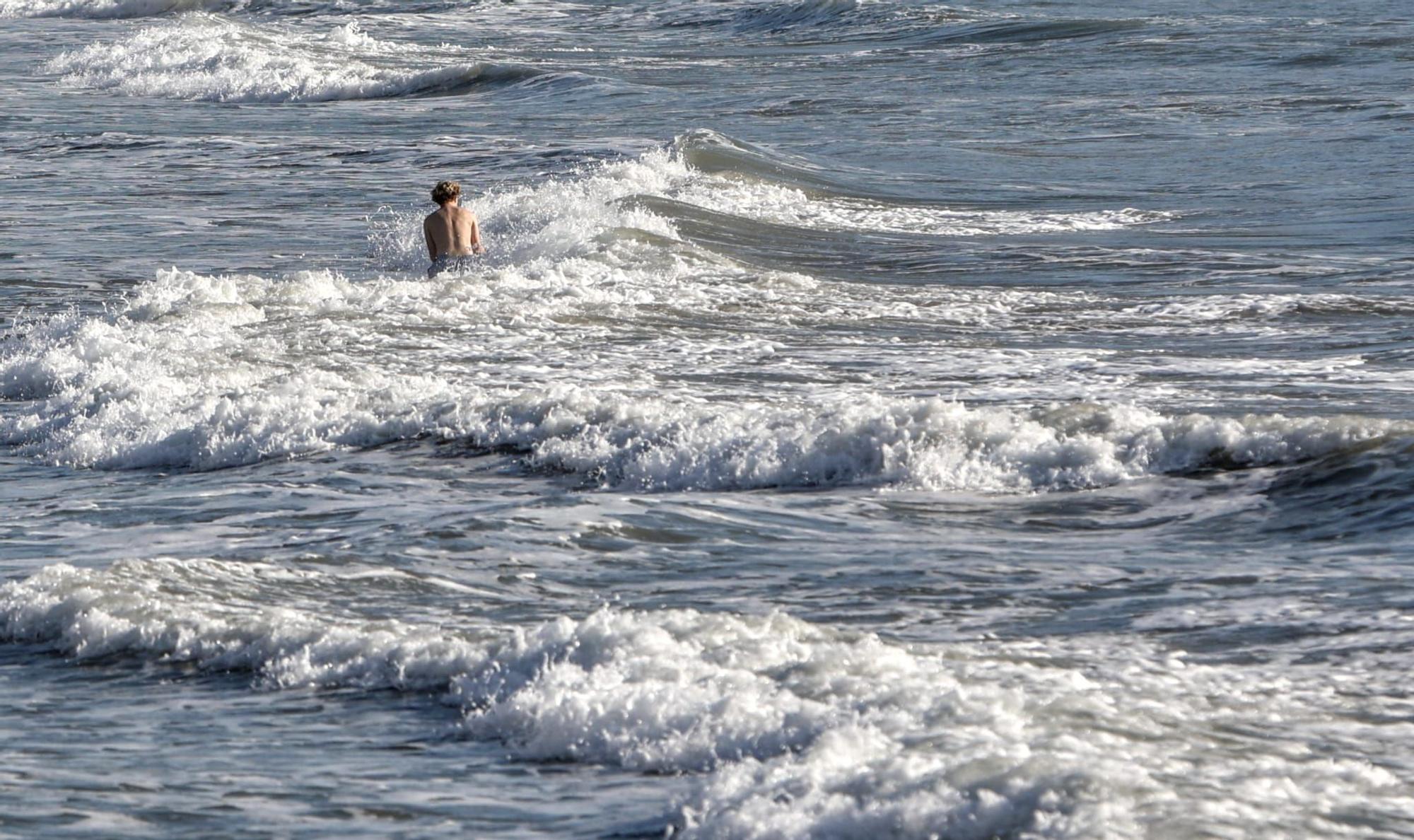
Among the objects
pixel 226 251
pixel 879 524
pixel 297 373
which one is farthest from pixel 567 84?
pixel 879 524

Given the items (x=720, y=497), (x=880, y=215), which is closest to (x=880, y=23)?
(x=880, y=215)

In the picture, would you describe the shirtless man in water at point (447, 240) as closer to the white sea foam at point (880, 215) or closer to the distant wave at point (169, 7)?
the white sea foam at point (880, 215)

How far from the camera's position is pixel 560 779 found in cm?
521

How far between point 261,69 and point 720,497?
87.2 feet

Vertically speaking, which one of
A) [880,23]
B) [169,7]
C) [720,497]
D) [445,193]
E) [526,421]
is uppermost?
[169,7]

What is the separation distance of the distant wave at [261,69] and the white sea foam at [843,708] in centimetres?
2523

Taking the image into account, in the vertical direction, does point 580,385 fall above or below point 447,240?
below

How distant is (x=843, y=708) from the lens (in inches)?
212

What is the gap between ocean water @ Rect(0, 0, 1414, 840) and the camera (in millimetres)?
5125

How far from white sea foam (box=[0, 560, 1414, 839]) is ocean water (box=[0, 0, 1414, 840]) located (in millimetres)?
17

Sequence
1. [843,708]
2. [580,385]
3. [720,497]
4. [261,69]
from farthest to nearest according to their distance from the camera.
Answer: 1. [261,69]
2. [580,385]
3. [720,497]
4. [843,708]

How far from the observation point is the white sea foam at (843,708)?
466 centimetres

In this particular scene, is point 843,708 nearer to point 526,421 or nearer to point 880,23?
point 526,421

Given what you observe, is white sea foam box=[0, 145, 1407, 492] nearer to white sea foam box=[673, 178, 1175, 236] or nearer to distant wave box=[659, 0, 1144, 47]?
white sea foam box=[673, 178, 1175, 236]
